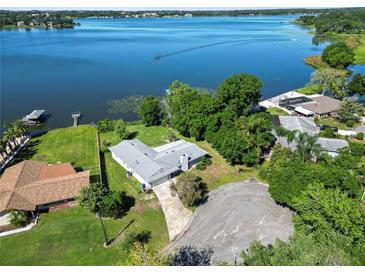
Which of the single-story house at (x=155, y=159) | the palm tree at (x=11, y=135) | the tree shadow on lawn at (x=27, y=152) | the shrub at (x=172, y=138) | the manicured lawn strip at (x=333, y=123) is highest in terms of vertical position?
the palm tree at (x=11, y=135)

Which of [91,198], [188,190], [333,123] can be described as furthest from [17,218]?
[333,123]

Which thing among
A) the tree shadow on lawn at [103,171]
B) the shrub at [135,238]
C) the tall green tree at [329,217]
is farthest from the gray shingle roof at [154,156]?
the tall green tree at [329,217]

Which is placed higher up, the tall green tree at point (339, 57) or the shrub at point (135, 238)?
the tall green tree at point (339, 57)

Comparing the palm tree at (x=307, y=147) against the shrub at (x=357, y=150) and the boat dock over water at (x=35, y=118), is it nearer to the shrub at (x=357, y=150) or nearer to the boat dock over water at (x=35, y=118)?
the shrub at (x=357, y=150)

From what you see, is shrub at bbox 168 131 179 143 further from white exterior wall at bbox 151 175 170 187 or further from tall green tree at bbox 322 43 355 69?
tall green tree at bbox 322 43 355 69

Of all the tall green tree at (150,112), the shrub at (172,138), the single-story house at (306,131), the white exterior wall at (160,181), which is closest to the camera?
the white exterior wall at (160,181)
